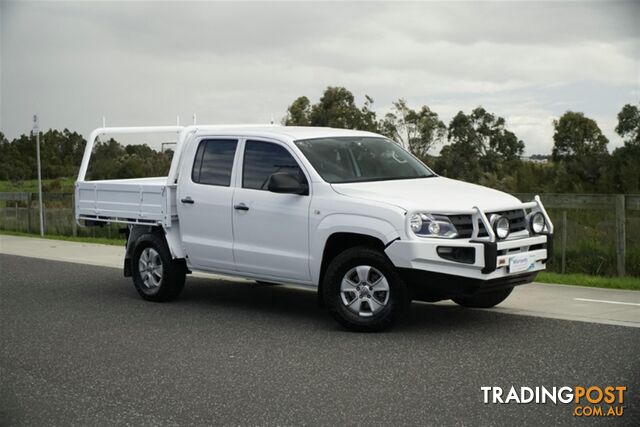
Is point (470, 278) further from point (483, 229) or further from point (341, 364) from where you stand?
point (341, 364)

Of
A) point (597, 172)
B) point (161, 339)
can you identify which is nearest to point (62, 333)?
point (161, 339)

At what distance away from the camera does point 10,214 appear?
86.8 feet

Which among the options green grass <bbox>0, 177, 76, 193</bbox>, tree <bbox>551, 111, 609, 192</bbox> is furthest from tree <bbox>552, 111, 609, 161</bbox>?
green grass <bbox>0, 177, 76, 193</bbox>

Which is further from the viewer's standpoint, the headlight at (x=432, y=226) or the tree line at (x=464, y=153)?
the tree line at (x=464, y=153)

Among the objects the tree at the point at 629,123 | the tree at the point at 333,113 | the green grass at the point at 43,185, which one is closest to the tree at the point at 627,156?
the tree at the point at 629,123

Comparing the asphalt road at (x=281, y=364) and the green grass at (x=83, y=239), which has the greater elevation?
the asphalt road at (x=281, y=364)

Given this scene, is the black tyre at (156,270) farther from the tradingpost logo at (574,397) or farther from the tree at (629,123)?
the tree at (629,123)

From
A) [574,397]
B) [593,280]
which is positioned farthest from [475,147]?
[574,397]

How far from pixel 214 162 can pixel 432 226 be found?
3.08 metres

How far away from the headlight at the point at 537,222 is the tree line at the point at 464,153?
6.47 m

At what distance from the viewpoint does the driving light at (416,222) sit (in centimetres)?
889

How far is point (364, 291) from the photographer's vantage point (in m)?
9.20

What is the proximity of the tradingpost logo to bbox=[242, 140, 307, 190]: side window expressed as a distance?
3939mm

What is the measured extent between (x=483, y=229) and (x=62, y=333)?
→ 167 inches
